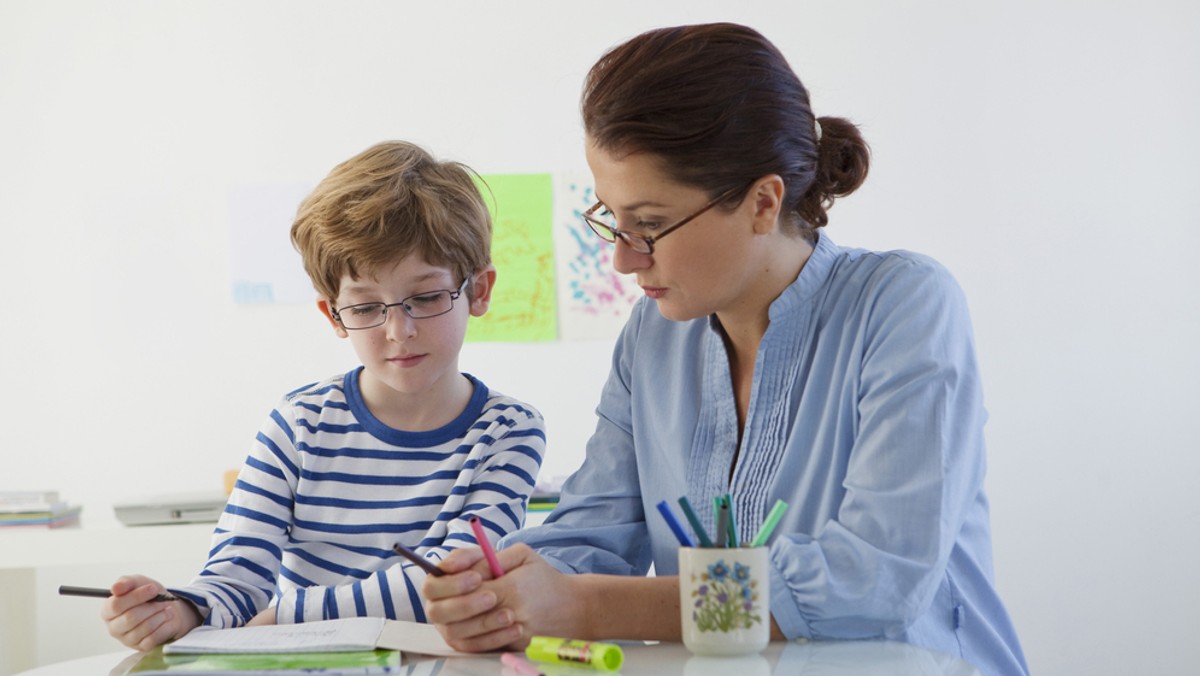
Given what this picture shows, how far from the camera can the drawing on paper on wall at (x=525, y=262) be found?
11.9ft

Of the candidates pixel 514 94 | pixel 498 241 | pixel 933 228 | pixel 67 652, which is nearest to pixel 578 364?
pixel 498 241

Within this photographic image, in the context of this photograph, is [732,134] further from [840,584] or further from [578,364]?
[578,364]

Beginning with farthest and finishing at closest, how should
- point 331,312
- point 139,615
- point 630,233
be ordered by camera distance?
point 331,312 < point 630,233 < point 139,615

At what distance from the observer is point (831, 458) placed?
1278 millimetres

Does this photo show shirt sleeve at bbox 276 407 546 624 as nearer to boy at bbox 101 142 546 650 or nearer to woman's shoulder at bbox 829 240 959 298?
boy at bbox 101 142 546 650

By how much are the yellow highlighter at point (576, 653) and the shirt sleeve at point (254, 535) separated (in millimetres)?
450

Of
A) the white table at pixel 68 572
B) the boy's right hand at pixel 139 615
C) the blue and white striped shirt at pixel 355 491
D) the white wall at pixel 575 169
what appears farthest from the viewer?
the white wall at pixel 575 169

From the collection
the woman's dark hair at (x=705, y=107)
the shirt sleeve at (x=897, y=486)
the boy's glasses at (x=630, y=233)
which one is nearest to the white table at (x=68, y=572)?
the boy's glasses at (x=630, y=233)

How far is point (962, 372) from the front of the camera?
1217mm

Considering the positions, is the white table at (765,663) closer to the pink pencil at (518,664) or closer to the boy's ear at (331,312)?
the pink pencil at (518,664)

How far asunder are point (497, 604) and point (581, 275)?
2.53 metres

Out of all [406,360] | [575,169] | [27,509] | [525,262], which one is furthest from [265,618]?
[575,169]

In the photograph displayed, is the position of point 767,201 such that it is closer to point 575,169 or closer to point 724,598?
point 724,598

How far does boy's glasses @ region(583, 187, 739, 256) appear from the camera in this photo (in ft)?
4.31
